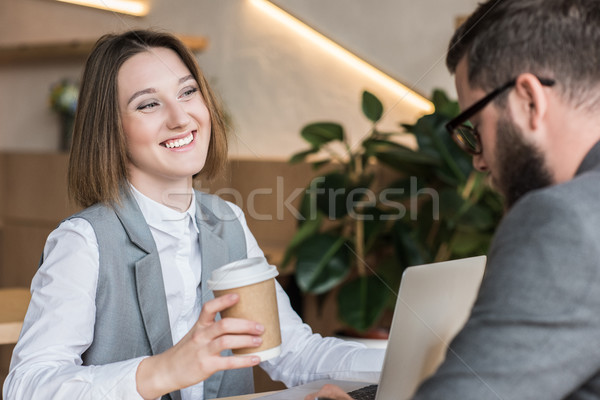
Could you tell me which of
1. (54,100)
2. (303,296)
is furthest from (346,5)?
(54,100)

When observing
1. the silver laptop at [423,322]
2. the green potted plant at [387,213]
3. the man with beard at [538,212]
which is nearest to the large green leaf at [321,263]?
the green potted plant at [387,213]

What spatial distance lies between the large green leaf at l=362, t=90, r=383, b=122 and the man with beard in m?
1.75

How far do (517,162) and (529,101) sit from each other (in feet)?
0.19

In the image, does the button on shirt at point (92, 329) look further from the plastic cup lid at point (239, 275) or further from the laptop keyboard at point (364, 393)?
the plastic cup lid at point (239, 275)

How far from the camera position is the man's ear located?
63 centimetres

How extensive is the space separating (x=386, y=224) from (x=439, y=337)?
1.71m

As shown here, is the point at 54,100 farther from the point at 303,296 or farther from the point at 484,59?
the point at 484,59

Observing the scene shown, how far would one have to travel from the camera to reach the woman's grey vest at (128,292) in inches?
39.1

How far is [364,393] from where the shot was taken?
0.93 m

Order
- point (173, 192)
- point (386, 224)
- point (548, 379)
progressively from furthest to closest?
point (386, 224) → point (173, 192) → point (548, 379)

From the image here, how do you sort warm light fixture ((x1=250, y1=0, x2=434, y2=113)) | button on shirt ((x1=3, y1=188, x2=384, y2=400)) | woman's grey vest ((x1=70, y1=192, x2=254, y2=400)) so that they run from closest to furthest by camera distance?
button on shirt ((x1=3, y1=188, x2=384, y2=400)), woman's grey vest ((x1=70, y1=192, x2=254, y2=400)), warm light fixture ((x1=250, y1=0, x2=434, y2=113))

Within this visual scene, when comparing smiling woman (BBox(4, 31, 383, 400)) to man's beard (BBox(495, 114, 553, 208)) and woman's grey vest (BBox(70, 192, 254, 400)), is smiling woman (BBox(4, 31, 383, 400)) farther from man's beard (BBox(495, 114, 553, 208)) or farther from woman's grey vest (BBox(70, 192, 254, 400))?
man's beard (BBox(495, 114, 553, 208))

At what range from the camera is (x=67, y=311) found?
0.93 m

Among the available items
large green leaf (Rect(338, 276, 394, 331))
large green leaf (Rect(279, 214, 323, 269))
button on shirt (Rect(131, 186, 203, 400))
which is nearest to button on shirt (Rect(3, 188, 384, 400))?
button on shirt (Rect(131, 186, 203, 400))
